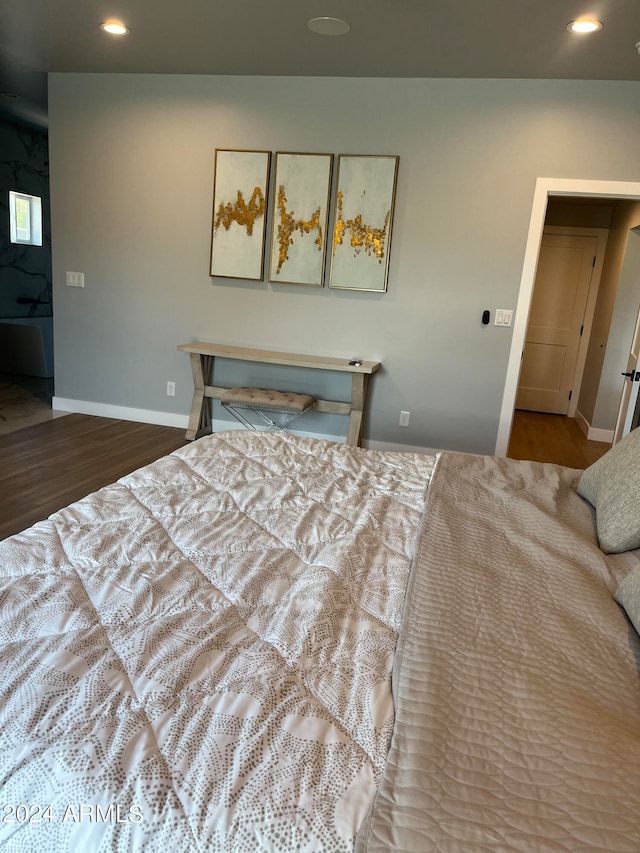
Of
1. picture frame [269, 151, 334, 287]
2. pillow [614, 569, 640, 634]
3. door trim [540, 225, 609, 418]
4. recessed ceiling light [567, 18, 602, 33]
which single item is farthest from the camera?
door trim [540, 225, 609, 418]

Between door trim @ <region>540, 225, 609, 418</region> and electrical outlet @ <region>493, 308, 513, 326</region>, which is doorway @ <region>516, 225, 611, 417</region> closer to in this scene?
door trim @ <region>540, 225, 609, 418</region>

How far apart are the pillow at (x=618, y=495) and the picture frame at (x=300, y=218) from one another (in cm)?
285

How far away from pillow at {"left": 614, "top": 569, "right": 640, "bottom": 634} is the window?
7368 millimetres

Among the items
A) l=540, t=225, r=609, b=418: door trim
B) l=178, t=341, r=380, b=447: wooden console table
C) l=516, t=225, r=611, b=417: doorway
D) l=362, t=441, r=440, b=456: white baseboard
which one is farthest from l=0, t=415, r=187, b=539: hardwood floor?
l=540, t=225, r=609, b=418: door trim

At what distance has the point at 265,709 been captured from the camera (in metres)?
0.90

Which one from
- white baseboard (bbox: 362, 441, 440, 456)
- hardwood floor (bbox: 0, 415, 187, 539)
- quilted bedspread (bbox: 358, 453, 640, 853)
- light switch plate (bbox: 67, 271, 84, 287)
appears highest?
light switch plate (bbox: 67, 271, 84, 287)

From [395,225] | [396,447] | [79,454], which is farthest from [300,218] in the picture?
[79,454]

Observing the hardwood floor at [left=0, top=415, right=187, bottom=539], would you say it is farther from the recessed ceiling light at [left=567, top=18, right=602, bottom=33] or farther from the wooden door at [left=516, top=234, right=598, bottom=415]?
the wooden door at [left=516, top=234, right=598, bottom=415]

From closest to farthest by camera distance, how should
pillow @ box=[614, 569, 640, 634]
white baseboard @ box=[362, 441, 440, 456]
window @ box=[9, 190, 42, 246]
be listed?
pillow @ box=[614, 569, 640, 634]
white baseboard @ box=[362, 441, 440, 456]
window @ box=[9, 190, 42, 246]

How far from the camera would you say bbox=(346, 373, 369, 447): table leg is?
13.4 ft

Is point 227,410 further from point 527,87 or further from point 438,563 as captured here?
point 438,563

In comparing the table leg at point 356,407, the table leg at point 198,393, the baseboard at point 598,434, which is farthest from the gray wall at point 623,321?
the table leg at point 198,393

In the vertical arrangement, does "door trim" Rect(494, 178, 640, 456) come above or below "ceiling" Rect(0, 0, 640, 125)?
below

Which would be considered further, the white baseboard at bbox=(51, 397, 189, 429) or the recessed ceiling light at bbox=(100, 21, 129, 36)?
the white baseboard at bbox=(51, 397, 189, 429)
